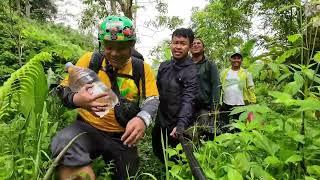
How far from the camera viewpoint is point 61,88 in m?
2.76

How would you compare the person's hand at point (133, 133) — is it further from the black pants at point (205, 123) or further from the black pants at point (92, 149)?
the black pants at point (205, 123)

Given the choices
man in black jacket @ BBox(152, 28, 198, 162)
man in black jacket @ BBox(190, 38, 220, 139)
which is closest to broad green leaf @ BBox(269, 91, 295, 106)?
man in black jacket @ BBox(152, 28, 198, 162)

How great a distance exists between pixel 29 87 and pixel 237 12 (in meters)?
14.1

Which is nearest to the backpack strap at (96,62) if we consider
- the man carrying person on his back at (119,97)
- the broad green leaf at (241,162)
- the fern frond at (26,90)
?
the man carrying person on his back at (119,97)

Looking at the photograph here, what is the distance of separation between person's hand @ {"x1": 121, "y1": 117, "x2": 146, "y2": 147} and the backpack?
0.27m

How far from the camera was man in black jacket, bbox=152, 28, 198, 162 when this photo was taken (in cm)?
407

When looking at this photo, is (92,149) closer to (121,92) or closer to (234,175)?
(121,92)

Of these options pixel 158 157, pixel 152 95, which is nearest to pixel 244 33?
pixel 158 157

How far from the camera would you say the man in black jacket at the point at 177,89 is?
4.07 metres

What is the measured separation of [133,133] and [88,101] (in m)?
0.34

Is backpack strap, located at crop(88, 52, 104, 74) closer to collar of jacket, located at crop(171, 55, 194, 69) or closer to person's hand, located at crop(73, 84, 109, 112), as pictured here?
person's hand, located at crop(73, 84, 109, 112)

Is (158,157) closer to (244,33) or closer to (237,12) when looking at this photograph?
(237,12)

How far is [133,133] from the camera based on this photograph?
2.54 metres

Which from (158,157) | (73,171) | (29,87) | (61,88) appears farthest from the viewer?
(158,157)
